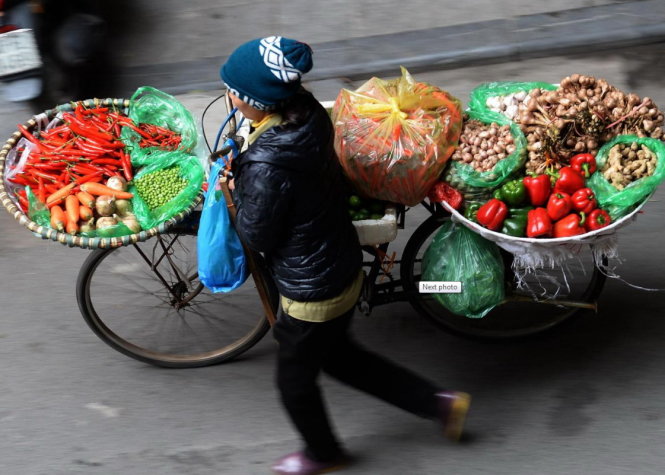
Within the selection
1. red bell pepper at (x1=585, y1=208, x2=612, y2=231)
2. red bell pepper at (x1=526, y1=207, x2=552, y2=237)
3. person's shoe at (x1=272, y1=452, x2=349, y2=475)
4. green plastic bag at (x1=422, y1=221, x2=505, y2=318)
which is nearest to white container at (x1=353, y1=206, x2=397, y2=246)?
green plastic bag at (x1=422, y1=221, x2=505, y2=318)

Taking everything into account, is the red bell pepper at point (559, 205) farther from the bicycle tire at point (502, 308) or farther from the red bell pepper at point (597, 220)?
Answer: the bicycle tire at point (502, 308)

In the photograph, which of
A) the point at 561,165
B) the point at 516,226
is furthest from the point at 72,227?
the point at 561,165

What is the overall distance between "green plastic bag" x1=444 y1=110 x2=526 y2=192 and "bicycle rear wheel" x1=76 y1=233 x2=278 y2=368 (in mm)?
1173

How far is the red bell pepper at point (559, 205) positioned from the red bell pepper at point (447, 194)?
36 centimetres

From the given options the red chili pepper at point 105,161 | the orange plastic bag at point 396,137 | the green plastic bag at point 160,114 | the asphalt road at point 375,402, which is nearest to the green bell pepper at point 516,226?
the orange plastic bag at point 396,137

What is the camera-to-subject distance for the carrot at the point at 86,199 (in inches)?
131

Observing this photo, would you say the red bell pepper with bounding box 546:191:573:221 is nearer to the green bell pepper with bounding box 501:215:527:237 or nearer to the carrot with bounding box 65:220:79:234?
the green bell pepper with bounding box 501:215:527:237

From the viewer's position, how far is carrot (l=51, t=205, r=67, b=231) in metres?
3.30

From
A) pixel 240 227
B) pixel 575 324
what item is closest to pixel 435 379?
pixel 575 324

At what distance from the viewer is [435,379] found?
3926 millimetres

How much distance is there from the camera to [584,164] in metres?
3.29

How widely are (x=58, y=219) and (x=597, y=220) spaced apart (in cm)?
216

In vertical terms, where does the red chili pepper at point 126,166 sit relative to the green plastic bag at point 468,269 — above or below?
above

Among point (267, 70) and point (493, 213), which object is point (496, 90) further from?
point (267, 70)
